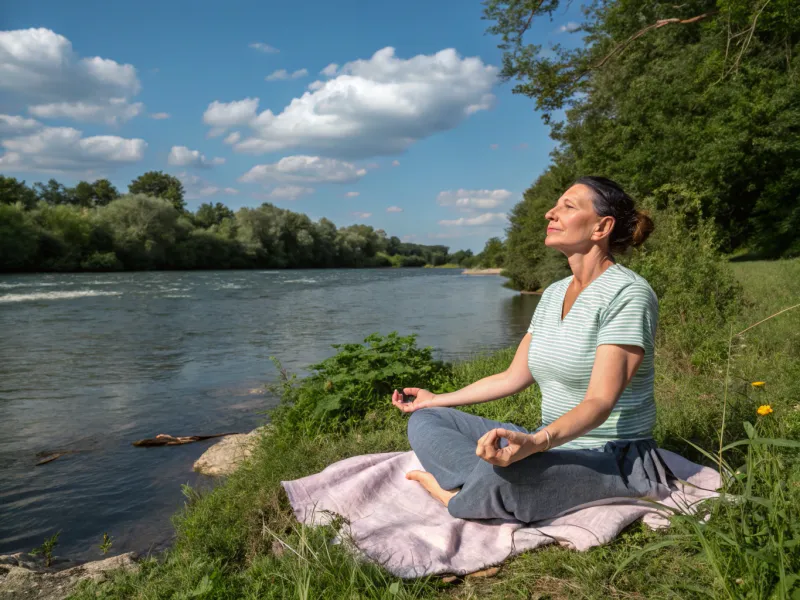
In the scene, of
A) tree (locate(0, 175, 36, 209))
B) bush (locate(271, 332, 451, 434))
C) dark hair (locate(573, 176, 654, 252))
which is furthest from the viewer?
tree (locate(0, 175, 36, 209))

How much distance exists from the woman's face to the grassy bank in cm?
109

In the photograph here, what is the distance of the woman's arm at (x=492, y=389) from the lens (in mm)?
2918

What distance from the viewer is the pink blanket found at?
7.73 ft

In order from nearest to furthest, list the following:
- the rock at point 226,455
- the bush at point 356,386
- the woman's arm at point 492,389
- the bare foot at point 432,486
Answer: the bare foot at point 432,486
the woman's arm at point 492,389
the bush at point 356,386
the rock at point 226,455

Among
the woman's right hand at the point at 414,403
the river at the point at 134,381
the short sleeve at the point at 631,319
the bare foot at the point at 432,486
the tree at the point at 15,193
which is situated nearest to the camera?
the short sleeve at the point at 631,319

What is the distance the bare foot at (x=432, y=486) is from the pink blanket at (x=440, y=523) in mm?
36

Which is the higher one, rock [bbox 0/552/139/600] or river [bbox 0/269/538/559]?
rock [bbox 0/552/139/600]

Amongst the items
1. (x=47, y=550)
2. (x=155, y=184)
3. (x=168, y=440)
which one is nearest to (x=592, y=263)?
(x=47, y=550)

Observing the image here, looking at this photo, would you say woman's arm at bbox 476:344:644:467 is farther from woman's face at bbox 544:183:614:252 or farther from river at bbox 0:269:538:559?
river at bbox 0:269:538:559

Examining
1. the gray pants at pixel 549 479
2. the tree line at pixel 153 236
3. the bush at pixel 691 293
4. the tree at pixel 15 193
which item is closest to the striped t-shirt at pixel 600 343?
the gray pants at pixel 549 479

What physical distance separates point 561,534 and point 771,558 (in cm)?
85

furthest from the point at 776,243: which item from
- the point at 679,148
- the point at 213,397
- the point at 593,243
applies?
the point at 593,243

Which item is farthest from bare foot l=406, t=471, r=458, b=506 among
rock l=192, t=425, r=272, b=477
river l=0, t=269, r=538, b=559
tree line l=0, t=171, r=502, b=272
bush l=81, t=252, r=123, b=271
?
bush l=81, t=252, r=123, b=271

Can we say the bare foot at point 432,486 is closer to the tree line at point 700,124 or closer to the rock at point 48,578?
the rock at point 48,578
